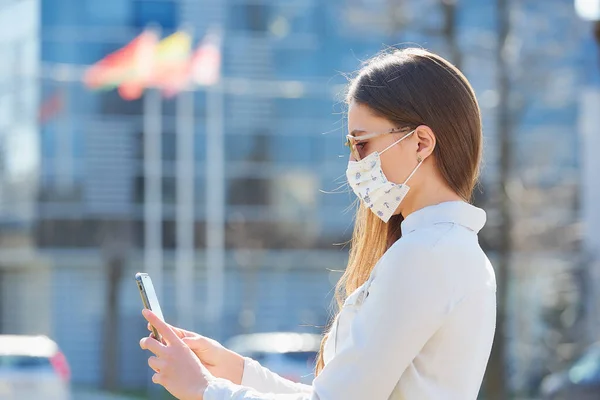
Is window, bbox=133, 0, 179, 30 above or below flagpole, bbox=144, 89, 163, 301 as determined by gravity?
above

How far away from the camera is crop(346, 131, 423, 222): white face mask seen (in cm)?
247

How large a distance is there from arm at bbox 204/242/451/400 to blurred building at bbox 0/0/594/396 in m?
30.5

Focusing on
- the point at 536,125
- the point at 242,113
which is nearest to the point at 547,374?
the point at 536,125

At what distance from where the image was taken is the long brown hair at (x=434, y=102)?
2.43 m

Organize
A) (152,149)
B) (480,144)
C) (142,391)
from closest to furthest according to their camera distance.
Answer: (480,144), (142,391), (152,149)

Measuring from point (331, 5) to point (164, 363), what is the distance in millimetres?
33018

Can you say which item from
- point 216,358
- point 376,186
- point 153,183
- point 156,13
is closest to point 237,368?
point 216,358

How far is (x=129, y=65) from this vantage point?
101ft

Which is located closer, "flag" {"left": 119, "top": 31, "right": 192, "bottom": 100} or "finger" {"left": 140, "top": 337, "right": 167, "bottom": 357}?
"finger" {"left": 140, "top": 337, "right": 167, "bottom": 357}

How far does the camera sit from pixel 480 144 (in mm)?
2506

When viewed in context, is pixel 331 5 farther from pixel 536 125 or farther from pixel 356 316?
pixel 356 316

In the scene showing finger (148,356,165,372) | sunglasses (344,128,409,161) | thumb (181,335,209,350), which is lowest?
thumb (181,335,209,350)

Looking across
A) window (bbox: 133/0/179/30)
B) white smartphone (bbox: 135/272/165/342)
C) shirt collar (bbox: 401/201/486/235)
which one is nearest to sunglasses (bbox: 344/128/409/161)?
shirt collar (bbox: 401/201/486/235)

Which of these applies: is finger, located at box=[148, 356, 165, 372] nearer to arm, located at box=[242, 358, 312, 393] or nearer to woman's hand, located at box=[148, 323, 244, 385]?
woman's hand, located at box=[148, 323, 244, 385]
